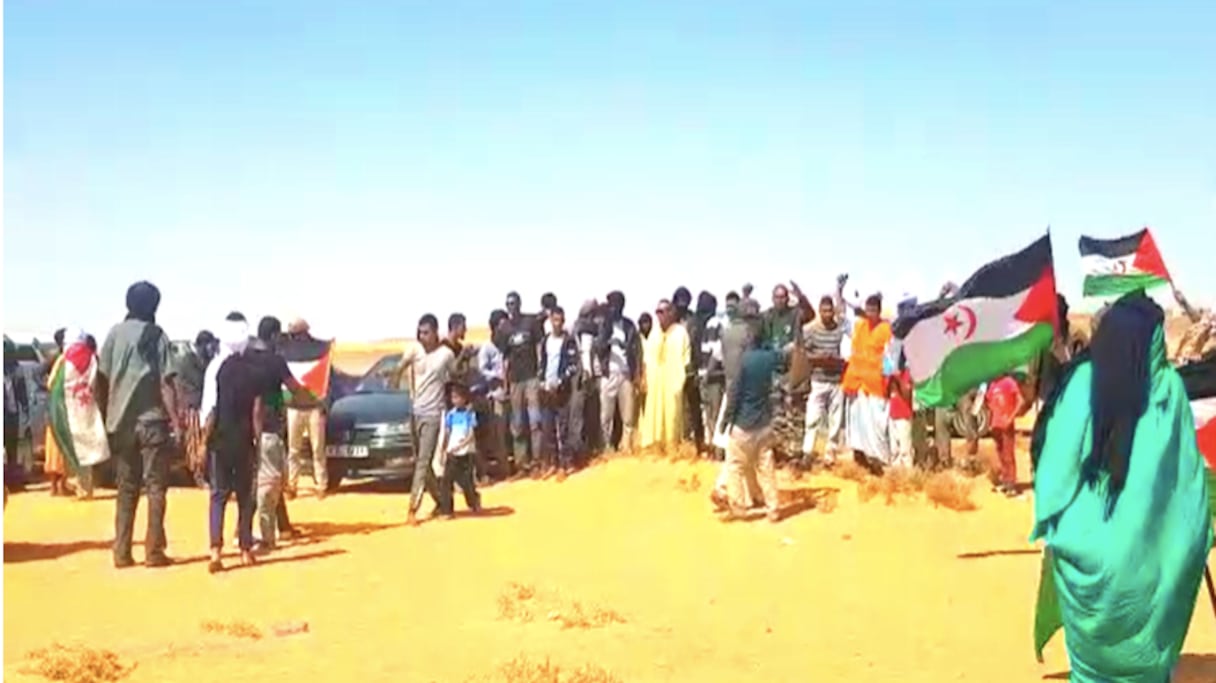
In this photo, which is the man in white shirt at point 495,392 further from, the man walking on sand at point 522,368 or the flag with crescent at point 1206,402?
the flag with crescent at point 1206,402

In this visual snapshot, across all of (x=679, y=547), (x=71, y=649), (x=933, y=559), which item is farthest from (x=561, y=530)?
(x=71, y=649)

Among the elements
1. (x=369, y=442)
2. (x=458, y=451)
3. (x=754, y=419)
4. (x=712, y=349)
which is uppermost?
(x=712, y=349)

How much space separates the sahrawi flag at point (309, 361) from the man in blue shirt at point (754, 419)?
4868 mm

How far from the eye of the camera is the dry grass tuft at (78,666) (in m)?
8.56

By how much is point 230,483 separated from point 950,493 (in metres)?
6.37

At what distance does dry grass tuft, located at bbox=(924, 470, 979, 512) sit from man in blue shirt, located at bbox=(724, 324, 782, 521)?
1.56 m

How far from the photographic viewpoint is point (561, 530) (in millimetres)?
14445

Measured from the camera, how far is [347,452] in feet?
59.3

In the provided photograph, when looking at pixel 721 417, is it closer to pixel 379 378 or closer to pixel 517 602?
pixel 517 602

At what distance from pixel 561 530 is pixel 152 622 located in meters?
4.82

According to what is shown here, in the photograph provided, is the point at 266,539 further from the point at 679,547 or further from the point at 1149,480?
the point at 1149,480

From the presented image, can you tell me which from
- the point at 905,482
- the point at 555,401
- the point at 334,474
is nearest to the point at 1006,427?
the point at 905,482

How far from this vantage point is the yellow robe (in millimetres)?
17172

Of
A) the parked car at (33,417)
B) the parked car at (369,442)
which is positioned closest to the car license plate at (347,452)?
the parked car at (369,442)
